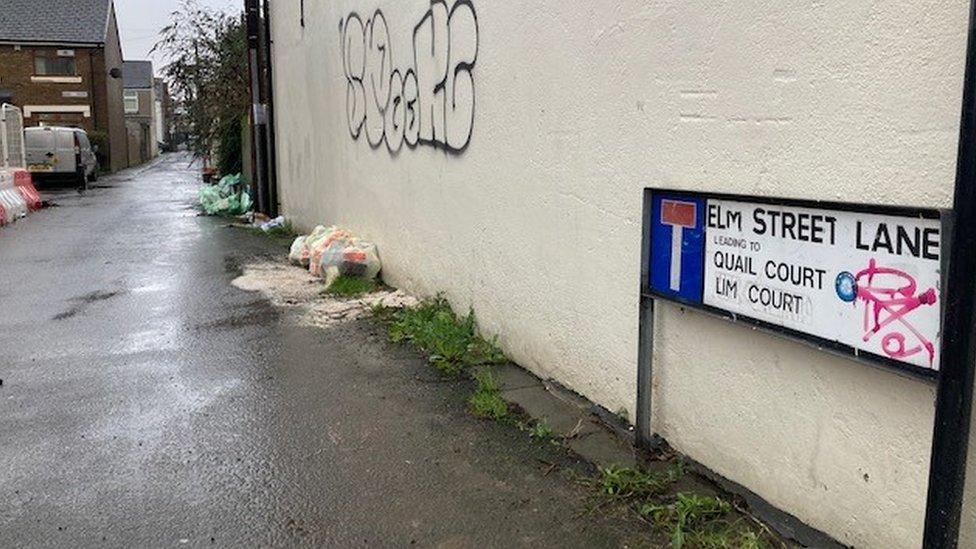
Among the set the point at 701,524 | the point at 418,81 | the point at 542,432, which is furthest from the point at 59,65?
the point at 701,524

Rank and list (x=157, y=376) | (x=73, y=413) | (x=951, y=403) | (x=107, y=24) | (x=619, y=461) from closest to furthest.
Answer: (x=951, y=403) < (x=619, y=461) < (x=73, y=413) < (x=157, y=376) < (x=107, y=24)

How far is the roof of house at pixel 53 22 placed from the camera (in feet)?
134

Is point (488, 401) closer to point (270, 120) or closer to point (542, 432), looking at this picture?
point (542, 432)

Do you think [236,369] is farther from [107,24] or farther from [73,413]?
[107,24]

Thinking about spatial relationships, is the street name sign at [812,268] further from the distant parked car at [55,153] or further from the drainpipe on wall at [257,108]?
the distant parked car at [55,153]

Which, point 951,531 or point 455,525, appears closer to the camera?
point 951,531

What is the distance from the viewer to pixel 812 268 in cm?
279

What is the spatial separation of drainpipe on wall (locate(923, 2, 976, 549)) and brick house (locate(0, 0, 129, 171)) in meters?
44.0

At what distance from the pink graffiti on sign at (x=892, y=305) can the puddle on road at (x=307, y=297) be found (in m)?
4.83

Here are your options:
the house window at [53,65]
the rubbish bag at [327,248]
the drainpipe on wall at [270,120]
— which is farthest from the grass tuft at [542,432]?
the house window at [53,65]

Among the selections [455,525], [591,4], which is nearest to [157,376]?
[455,525]

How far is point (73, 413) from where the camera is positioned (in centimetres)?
471

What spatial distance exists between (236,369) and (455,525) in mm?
2759

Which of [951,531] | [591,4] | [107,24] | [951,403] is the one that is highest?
[107,24]
